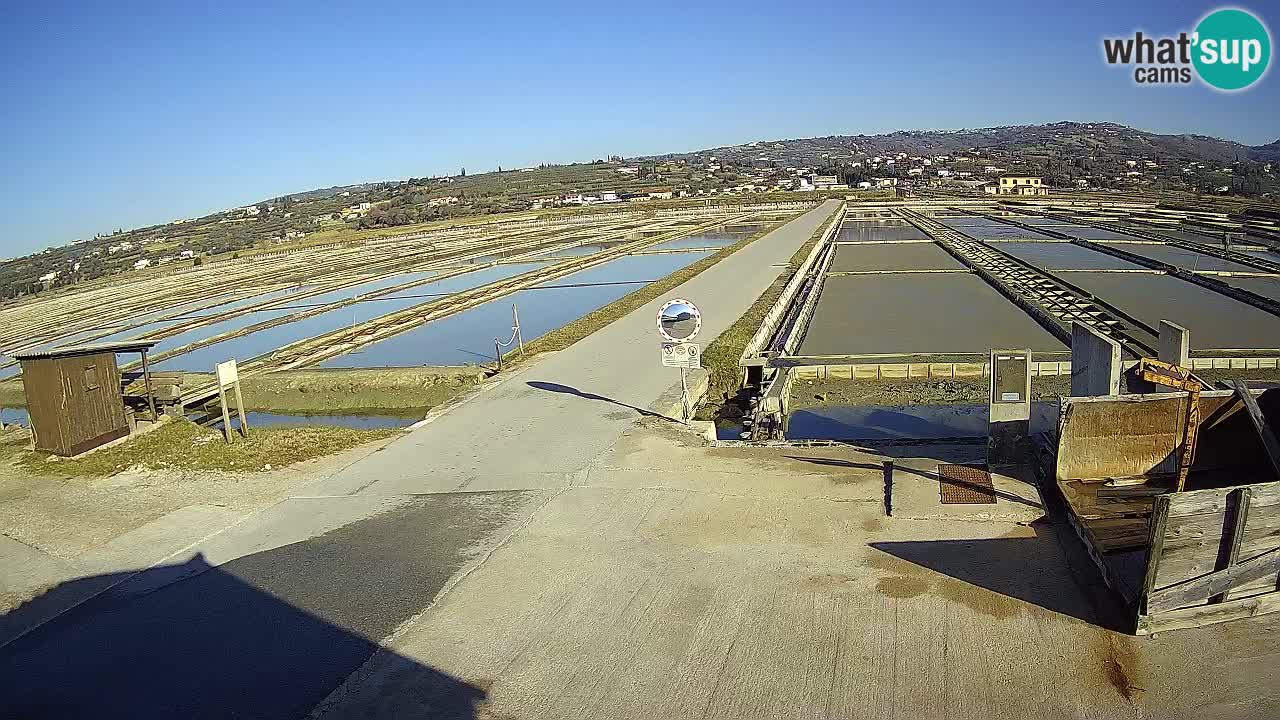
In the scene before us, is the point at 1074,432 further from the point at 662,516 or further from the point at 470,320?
the point at 470,320

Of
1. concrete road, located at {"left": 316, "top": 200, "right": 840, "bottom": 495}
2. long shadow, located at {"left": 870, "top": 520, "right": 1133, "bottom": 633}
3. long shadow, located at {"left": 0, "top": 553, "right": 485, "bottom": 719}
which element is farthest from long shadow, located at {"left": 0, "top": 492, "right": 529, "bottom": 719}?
long shadow, located at {"left": 870, "top": 520, "right": 1133, "bottom": 633}

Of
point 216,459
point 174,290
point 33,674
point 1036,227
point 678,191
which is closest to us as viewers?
point 33,674

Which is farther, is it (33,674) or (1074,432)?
(1074,432)

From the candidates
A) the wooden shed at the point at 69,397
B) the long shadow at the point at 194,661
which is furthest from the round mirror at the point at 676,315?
the wooden shed at the point at 69,397

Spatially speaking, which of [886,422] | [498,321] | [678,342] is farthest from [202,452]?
[498,321]

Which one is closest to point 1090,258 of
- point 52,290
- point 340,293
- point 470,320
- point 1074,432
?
point 470,320

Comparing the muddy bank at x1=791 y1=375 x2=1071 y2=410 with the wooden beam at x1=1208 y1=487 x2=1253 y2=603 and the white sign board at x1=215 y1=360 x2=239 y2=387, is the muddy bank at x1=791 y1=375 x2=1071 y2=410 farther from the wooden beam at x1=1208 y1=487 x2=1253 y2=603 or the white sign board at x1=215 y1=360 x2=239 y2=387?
the wooden beam at x1=1208 y1=487 x2=1253 y2=603

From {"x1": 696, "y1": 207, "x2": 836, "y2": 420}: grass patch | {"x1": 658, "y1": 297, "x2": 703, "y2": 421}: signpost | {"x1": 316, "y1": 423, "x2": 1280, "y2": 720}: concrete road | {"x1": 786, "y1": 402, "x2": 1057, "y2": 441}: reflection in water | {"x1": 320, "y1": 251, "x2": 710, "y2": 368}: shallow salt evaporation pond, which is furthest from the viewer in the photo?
{"x1": 320, "y1": 251, "x2": 710, "y2": 368}: shallow salt evaporation pond
